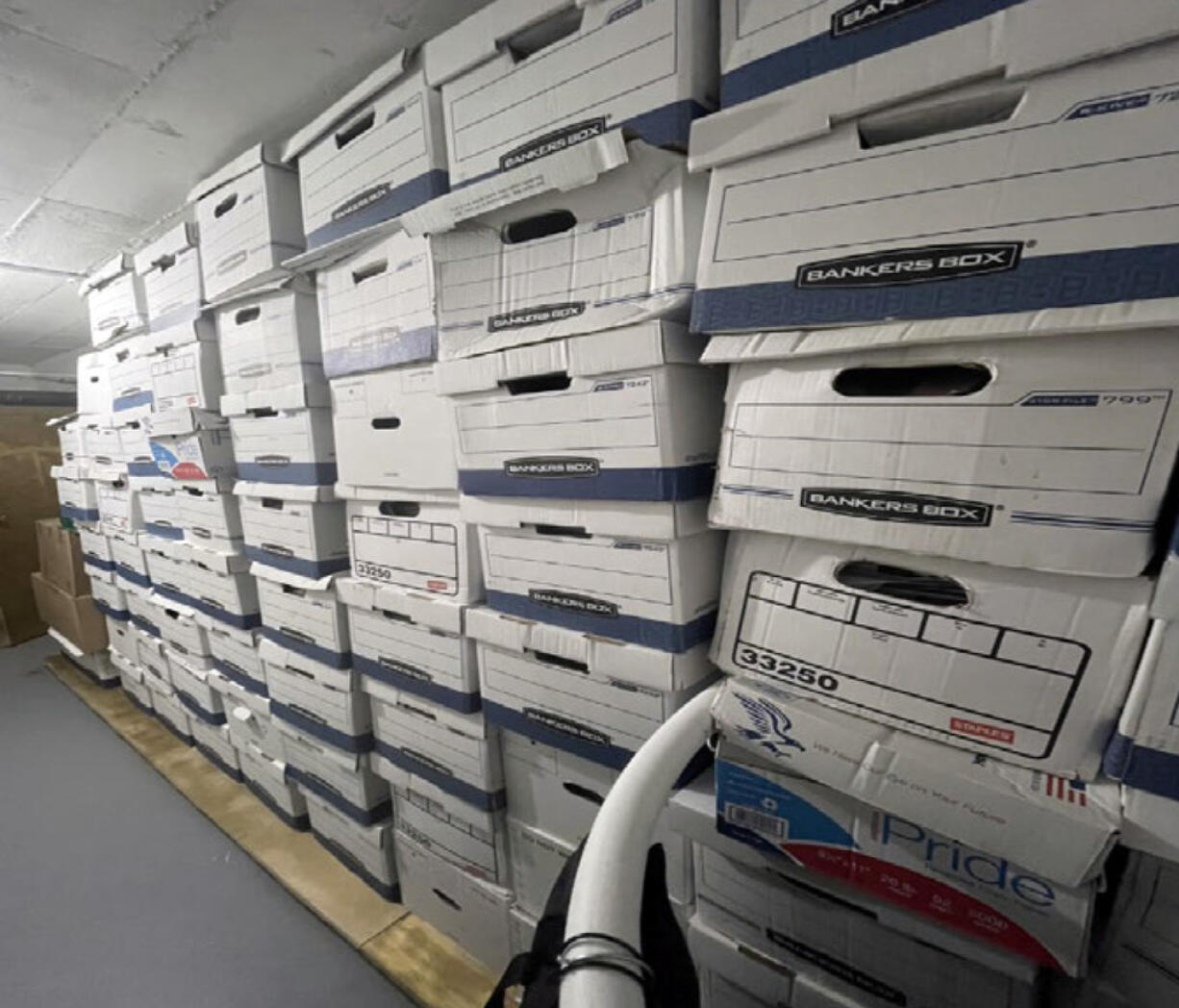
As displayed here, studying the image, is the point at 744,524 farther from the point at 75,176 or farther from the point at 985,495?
the point at 75,176

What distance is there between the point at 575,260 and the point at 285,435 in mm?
884

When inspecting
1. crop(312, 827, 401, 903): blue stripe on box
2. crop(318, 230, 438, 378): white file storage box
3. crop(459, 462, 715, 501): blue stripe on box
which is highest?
crop(318, 230, 438, 378): white file storage box

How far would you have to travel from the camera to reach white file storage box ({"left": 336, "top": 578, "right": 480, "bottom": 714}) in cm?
103

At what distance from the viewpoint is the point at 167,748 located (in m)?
2.06

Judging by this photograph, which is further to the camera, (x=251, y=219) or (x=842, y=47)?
(x=251, y=219)

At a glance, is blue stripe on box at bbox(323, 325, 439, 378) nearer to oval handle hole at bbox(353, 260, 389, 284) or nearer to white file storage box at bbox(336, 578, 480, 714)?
oval handle hole at bbox(353, 260, 389, 284)

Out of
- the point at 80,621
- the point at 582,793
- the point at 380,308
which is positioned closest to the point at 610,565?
the point at 582,793

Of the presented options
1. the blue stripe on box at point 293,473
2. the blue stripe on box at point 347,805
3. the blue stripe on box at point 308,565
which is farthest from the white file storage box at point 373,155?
the blue stripe on box at point 347,805

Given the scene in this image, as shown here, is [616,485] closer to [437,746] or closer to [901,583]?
[901,583]

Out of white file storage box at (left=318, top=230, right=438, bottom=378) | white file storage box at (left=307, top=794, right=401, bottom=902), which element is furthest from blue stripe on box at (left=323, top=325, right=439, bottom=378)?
white file storage box at (left=307, top=794, right=401, bottom=902)

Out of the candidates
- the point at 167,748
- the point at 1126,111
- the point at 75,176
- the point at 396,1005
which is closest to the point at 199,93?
the point at 75,176

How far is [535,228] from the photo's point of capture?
84 centimetres

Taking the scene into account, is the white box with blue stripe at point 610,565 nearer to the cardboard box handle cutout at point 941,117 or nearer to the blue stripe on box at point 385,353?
the blue stripe on box at point 385,353

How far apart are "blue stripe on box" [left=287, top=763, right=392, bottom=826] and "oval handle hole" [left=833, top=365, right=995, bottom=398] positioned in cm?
136
